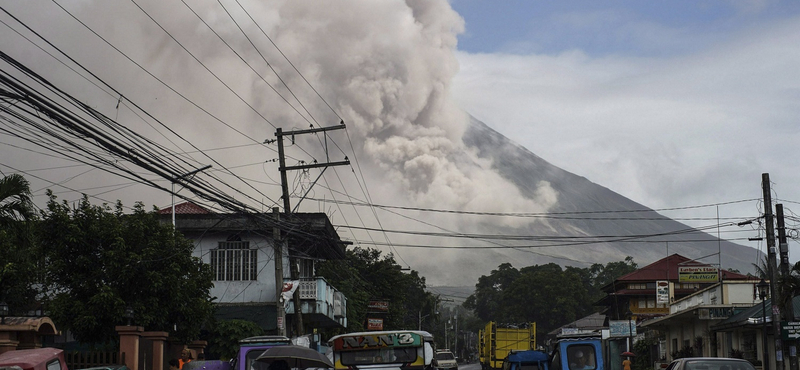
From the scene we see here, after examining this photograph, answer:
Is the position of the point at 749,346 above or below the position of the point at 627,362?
above

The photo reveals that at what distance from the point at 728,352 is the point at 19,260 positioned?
32255mm

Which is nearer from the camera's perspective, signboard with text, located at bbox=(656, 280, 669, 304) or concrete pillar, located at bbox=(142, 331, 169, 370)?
concrete pillar, located at bbox=(142, 331, 169, 370)

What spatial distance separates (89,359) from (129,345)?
1.38 meters

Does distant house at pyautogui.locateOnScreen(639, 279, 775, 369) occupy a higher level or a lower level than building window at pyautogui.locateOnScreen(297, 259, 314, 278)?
lower

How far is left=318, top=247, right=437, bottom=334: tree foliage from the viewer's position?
181 feet

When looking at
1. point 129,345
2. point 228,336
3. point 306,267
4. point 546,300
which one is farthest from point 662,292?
point 546,300

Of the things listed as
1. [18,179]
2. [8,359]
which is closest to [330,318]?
[18,179]

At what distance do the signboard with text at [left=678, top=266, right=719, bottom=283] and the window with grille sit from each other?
32974mm

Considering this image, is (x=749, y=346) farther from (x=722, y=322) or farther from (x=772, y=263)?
(x=772, y=263)

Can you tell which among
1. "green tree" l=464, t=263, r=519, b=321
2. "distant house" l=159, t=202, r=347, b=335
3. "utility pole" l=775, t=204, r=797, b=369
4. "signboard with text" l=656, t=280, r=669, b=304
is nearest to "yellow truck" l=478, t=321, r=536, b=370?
"signboard with text" l=656, t=280, r=669, b=304

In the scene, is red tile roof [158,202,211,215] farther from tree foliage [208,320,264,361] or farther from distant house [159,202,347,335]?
tree foliage [208,320,264,361]

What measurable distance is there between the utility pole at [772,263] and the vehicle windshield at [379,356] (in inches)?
624

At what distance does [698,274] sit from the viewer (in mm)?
60000

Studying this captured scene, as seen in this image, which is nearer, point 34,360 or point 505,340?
point 34,360
